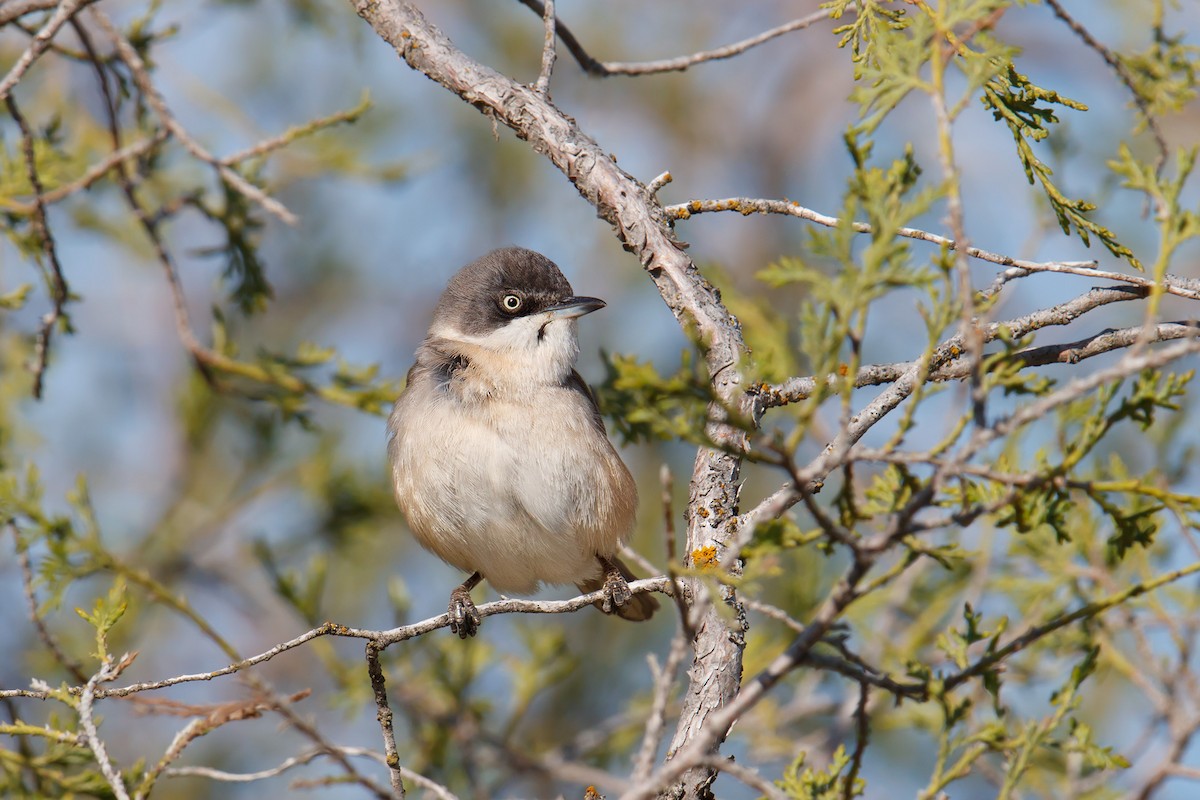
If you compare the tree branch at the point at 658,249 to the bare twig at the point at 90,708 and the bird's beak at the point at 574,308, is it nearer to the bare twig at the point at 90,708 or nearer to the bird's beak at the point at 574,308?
the bare twig at the point at 90,708

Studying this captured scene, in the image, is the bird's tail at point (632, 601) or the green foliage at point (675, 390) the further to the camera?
the bird's tail at point (632, 601)

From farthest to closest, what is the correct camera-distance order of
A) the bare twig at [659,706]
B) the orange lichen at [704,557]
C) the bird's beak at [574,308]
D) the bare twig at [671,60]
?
the bird's beak at [574,308]
the bare twig at [671,60]
the orange lichen at [704,557]
the bare twig at [659,706]

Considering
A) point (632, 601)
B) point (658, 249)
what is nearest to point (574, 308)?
point (632, 601)

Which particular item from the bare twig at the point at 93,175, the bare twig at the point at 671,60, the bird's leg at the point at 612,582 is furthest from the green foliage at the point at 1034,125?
the bare twig at the point at 93,175

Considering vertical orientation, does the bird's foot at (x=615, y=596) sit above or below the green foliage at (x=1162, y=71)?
below

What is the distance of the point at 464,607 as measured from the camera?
471 centimetres

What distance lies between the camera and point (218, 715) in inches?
123

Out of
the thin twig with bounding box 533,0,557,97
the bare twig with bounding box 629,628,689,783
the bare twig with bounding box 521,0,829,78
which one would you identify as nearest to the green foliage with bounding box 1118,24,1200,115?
the bare twig with bounding box 521,0,829,78

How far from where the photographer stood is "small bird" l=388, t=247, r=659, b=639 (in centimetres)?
456

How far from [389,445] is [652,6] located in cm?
804

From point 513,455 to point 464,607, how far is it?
69 centimetres

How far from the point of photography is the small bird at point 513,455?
4562 millimetres

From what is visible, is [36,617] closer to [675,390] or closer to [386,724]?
[386,724]

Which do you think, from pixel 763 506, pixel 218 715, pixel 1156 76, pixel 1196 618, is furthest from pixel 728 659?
pixel 1156 76
